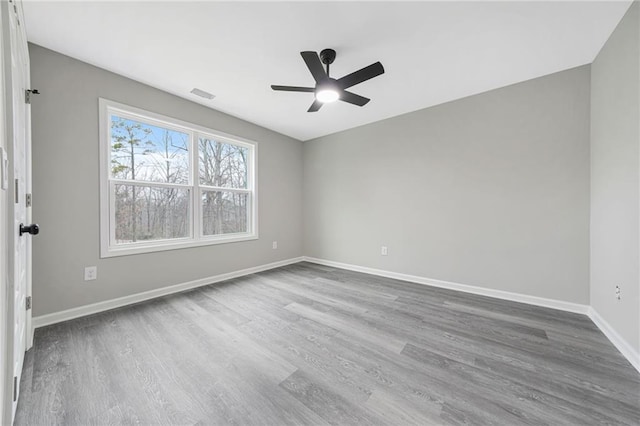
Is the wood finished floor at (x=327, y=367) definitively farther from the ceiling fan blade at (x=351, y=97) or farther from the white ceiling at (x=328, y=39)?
the white ceiling at (x=328, y=39)

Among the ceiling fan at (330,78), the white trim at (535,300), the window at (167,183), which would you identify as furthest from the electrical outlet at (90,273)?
the white trim at (535,300)

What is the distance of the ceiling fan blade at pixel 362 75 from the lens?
6.18 feet

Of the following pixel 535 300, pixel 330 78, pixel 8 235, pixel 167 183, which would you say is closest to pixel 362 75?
pixel 330 78

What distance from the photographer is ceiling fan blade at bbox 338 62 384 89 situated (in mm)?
1884

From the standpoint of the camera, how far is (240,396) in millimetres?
1336

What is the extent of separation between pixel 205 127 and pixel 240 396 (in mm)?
3177

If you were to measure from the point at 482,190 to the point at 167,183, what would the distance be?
3939 mm

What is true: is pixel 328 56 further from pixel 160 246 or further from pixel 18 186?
pixel 160 246

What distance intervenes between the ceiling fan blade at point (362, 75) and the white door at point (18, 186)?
1939 millimetres

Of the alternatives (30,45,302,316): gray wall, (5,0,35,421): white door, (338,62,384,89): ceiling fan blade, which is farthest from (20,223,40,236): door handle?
(338,62,384,89): ceiling fan blade

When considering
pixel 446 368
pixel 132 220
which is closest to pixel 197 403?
pixel 446 368

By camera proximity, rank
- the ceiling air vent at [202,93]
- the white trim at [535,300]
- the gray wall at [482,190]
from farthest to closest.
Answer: the ceiling air vent at [202,93] < the gray wall at [482,190] < the white trim at [535,300]

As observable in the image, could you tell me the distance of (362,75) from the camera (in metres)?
2.01

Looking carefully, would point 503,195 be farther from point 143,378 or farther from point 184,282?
point 184,282
